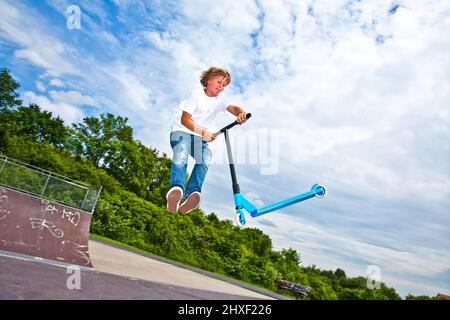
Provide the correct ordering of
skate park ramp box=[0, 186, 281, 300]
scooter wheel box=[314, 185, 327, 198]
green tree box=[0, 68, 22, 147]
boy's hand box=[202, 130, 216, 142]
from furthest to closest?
green tree box=[0, 68, 22, 147] → skate park ramp box=[0, 186, 281, 300] → boy's hand box=[202, 130, 216, 142] → scooter wheel box=[314, 185, 327, 198]

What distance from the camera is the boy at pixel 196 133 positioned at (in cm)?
393

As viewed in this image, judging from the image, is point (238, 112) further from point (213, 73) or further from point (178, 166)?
point (178, 166)

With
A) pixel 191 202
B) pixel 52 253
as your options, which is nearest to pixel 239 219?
pixel 191 202

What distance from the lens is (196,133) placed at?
4.01 m

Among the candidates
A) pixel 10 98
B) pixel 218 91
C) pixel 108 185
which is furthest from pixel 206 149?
pixel 10 98

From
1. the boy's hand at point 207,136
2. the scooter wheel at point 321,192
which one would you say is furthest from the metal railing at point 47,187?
the scooter wheel at point 321,192

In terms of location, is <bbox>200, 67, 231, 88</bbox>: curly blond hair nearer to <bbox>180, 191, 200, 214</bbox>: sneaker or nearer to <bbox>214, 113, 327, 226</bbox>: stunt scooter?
<bbox>214, 113, 327, 226</bbox>: stunt scooter

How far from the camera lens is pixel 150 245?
67.9 feet

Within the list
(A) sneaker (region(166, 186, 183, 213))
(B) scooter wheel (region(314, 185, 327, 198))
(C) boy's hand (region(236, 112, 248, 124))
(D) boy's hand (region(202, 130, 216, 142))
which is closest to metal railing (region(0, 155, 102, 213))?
(A) sneaker (region(166, 186, 183, 213))

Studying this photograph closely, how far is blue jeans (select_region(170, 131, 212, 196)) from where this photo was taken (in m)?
3.91

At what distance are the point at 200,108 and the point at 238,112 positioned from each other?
50cm

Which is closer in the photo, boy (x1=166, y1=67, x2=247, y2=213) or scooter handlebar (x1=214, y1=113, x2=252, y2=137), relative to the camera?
boy (x1=166, y1=67, x2=247, y2=213)

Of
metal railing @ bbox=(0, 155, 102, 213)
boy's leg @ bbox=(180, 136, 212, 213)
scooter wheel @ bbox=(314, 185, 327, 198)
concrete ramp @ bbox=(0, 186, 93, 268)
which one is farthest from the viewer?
metal railing @ bbox=(0, 155, 102, 213)

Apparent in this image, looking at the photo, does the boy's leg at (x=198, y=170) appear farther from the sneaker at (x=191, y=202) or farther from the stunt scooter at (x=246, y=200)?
the stunt scooter at (x=246, y=200)
